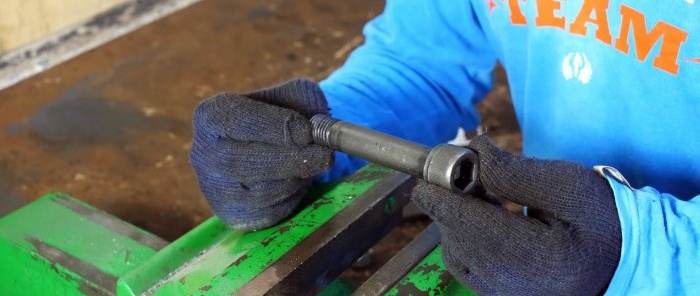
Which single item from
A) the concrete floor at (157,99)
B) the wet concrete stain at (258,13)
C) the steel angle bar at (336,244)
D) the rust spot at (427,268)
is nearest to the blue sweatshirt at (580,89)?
the steel angle bar at (336,244)

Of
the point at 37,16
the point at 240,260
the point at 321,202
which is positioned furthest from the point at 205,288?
the point at 37,16

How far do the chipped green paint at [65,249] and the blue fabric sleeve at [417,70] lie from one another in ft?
1.01

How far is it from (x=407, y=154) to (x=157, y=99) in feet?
3.54

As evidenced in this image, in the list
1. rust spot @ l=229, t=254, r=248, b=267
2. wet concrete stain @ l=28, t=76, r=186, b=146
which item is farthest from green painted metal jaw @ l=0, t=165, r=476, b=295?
wet concrete stain @ l=28, t=76, r=186, b=146

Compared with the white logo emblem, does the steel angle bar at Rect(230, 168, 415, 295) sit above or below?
below

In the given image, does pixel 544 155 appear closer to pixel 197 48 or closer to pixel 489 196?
pixel 489 196

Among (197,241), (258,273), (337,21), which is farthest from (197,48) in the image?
(258,273)

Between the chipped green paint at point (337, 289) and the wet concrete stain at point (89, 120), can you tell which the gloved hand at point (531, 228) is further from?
the wet concrete stain at point (89, 120)

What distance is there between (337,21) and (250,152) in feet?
4.05

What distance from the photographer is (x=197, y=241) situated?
0.98m

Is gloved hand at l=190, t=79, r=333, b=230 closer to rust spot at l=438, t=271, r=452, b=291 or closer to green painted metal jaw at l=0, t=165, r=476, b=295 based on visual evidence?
green painted metal jaw at l=0, t=165, r=476, b=295

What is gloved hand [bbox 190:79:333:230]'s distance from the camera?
33.9 inches

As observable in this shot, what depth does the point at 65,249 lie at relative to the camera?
1056 mm

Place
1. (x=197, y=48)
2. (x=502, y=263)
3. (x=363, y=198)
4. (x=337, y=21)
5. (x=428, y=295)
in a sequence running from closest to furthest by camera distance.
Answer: (x=502, y=263) < (x=428, y=295) < (x=363, y=198) < (x=197, y=48) < (x=337, y=21)
